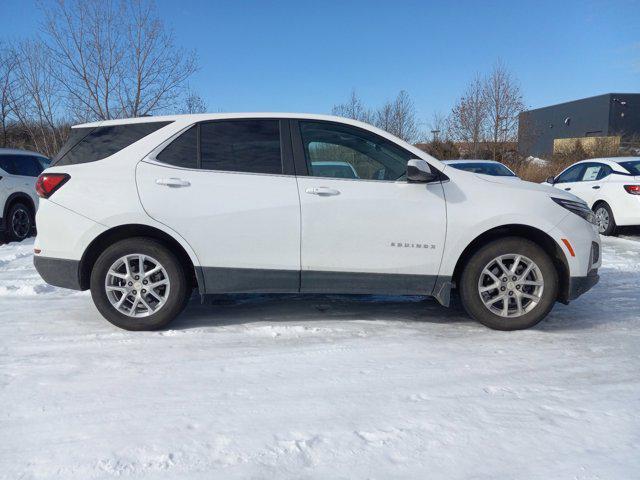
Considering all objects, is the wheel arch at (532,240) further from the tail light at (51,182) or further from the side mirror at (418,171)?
the tail light at (51,182)

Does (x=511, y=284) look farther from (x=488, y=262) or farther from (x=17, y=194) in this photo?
(x=17, y=194)

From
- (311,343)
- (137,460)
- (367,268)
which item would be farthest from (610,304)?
(137,460)

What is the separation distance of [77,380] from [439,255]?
277 cm

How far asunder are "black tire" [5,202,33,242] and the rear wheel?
430 inches

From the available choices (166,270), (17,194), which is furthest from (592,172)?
(17,194)

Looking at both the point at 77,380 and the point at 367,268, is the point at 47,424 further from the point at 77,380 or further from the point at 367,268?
the point at 367,268

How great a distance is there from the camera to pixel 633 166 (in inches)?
391

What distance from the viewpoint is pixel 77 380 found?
3291 millimetres

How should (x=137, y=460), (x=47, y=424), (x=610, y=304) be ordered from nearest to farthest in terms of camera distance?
(x=137, y=460) → (x=47, y=424) → (x=610, y=304)

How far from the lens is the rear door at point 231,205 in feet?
13.4

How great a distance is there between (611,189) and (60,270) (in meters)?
9.59

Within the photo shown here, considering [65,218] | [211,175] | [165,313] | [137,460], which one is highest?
[211,175]

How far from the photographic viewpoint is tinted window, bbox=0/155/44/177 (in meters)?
9.64

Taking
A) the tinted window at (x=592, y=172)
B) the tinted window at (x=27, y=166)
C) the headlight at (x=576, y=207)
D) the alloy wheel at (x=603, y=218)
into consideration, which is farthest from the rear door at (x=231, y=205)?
the tinted window at (x=592, y=172)
